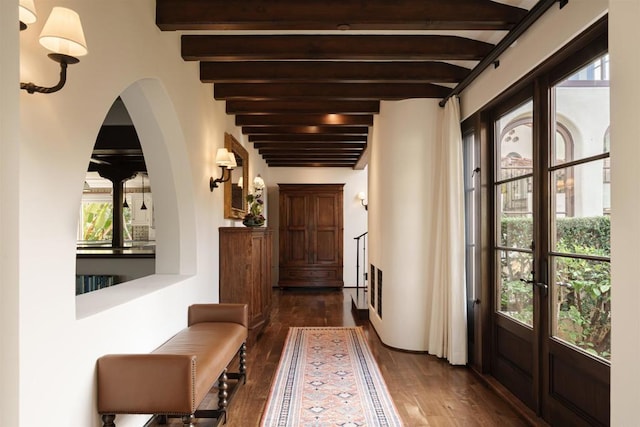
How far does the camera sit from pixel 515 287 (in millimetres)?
3285

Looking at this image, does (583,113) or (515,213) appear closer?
(583,113)

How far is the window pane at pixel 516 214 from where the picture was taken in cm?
308

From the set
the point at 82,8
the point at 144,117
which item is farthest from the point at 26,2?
the point at 144,117

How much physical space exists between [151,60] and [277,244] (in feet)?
22.8

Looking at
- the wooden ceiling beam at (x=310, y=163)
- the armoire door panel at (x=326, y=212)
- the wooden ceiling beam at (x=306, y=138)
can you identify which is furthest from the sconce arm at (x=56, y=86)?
the armoire door panel at (x=326, y=212)

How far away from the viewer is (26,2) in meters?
1.41

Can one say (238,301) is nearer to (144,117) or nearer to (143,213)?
(144,117)

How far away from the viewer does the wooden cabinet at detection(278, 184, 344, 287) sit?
912cm

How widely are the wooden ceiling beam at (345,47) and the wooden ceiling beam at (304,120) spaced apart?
7.59 ft

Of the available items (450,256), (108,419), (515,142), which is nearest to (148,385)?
(108,419)

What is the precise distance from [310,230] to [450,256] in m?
5.24

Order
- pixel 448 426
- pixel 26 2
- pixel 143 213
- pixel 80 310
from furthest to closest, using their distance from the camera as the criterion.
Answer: pixel 143 213 < pixel 448 426 < pixel 80 310 < pixel 26 2

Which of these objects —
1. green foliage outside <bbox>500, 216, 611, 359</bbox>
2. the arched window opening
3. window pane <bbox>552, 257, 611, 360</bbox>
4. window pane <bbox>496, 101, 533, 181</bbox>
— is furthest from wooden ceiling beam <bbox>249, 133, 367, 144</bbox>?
A: window pane <bbox>552, 257, 611, 360</bbox>

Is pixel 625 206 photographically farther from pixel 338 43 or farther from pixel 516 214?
pixel 338 43
